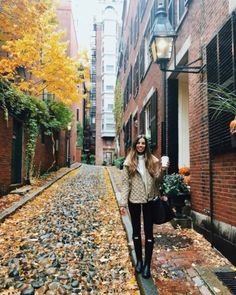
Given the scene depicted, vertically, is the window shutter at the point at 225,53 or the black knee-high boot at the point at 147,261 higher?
the window shutter at the point at 225,53

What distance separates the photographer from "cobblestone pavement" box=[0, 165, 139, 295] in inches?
150

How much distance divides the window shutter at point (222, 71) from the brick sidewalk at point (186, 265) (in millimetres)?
1509

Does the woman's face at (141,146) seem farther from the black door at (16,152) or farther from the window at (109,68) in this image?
the window at (109,68)

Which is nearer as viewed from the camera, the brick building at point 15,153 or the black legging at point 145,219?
the black legging at point 145,219

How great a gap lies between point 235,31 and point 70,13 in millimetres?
23845

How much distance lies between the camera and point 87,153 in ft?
160

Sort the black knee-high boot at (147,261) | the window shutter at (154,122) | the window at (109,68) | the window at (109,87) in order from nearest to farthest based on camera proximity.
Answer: the black knee-high boot at (147,261) < the window shutter at (154,122) < the window at (109,87) < the window at (109,68)

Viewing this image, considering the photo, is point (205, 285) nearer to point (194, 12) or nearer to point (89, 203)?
point (194, 12)

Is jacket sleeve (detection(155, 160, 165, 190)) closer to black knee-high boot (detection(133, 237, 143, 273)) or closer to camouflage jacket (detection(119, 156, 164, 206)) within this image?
camouflage jacket (detection(119, 156, 164, 206))

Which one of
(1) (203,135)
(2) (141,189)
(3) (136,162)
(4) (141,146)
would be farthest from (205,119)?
(2) (141,189)

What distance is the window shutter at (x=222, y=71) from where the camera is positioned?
178 inches

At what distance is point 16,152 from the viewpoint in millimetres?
11938

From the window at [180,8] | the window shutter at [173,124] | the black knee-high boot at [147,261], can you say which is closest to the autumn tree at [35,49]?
the window at [180,8]

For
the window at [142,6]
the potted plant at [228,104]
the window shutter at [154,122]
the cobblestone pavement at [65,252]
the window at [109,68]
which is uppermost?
the window at [109,68]
